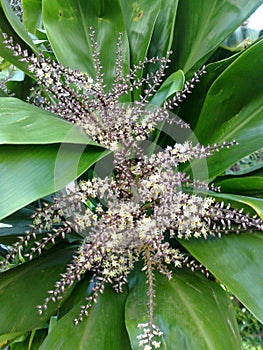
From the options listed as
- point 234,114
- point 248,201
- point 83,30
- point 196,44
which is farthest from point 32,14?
point 248,201

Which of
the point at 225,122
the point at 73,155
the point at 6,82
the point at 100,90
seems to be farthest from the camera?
the point at 6,82

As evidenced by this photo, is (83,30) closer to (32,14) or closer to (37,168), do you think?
(32,14)

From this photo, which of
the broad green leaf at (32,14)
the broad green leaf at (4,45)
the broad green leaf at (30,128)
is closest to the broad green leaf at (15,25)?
the broad green leaf at (4,45)

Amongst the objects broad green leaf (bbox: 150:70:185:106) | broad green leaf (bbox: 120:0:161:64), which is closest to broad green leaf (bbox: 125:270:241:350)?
broad green leaf (bbox: 150:70:185:106)

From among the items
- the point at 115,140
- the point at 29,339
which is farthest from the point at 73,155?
the point at 29,339

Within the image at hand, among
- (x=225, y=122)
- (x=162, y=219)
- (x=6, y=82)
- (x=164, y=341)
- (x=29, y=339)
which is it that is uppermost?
(x=6, y=82)

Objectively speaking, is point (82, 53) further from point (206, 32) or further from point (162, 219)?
point (162, 219)
